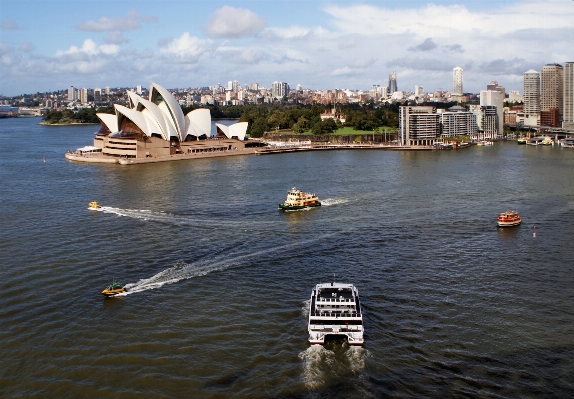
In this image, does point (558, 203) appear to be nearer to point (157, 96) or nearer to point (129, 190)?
point (129, 190)

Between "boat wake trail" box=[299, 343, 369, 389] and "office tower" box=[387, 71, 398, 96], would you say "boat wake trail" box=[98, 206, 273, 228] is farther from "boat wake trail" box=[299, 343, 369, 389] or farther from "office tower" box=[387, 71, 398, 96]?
"office tower" box=[387, 71, 398, 96]

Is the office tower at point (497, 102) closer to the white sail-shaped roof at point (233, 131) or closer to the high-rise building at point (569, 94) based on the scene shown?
the high-rise building at point (569, 94)


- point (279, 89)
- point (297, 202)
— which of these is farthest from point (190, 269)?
point (279, 89)

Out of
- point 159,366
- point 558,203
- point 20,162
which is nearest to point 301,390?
point 159,366

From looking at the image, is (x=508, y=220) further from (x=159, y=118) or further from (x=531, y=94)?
(x=531, y=94)

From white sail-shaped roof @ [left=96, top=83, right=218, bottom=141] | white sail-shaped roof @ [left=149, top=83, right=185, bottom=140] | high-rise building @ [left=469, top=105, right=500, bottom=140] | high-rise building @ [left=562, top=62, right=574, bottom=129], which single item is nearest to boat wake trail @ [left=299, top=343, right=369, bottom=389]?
white sail-shaped roof @ [left=96, top=83, right=218, bottom=141]
